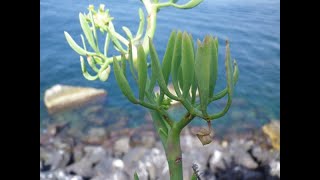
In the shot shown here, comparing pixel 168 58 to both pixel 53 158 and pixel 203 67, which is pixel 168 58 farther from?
pixel 53 158

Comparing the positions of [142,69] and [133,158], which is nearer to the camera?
[142,69]

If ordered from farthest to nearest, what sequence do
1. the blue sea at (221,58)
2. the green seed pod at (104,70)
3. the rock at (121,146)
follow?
the rock at (121,146), the blue sea at (221,58), the green seed pod at (104,70)

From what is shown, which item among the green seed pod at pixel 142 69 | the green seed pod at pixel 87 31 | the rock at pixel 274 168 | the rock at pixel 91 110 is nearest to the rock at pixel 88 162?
the rock at pixel 91 110

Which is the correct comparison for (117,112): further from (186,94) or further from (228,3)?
(186,94)

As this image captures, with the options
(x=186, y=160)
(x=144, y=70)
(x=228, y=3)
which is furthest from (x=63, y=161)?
(x=144, y=70)

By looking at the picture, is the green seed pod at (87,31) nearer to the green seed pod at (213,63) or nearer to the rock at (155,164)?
the green seed pod at (213,63)

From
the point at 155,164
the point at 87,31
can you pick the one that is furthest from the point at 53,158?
the point at 87,31
